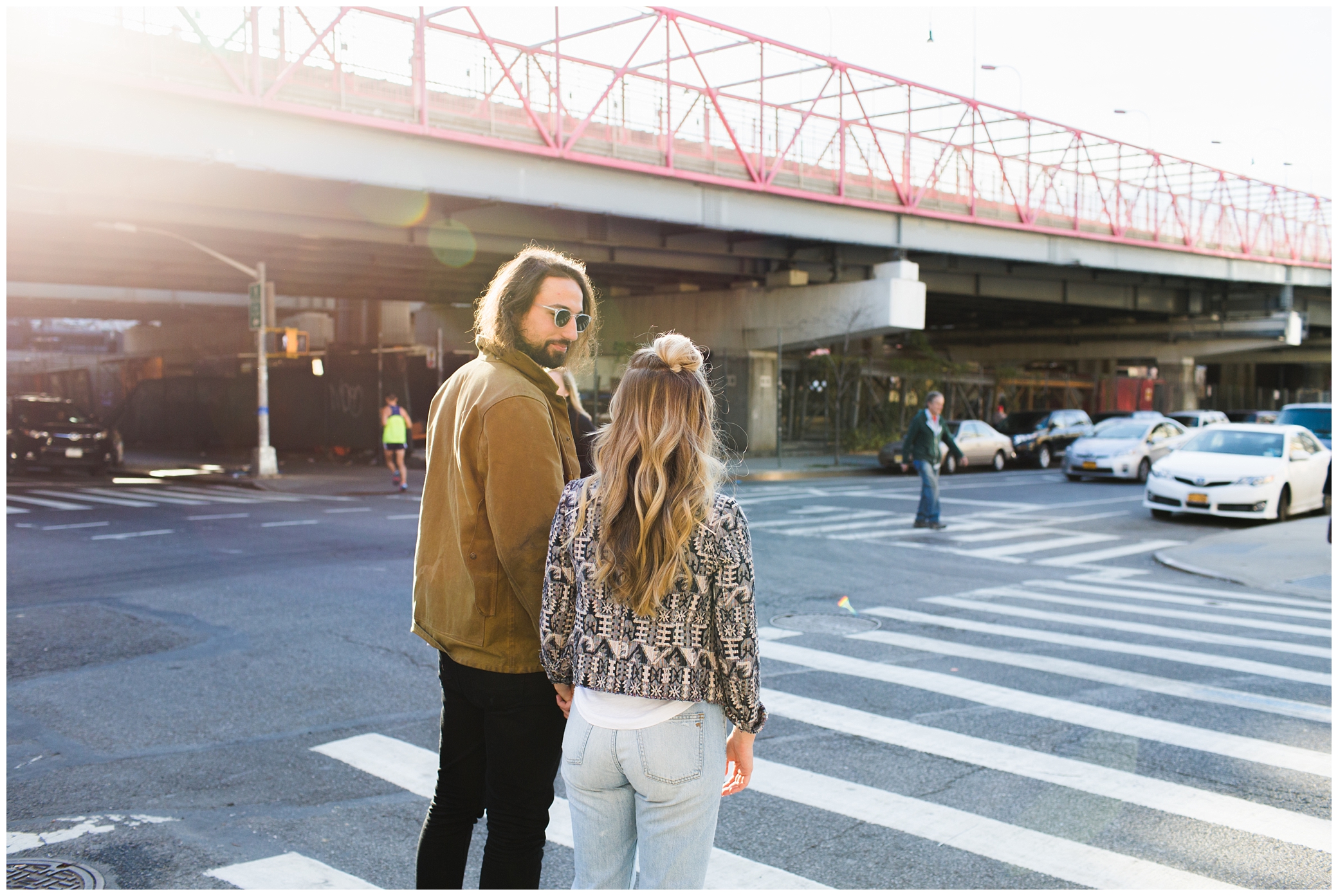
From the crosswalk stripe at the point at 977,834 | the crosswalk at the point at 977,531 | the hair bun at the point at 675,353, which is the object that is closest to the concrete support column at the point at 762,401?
the crosswalk at the point at 977,531

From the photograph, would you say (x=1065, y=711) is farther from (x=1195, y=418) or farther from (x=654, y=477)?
(x=1195, y=418)

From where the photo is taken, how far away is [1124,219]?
114ft

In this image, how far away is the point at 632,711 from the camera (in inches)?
104

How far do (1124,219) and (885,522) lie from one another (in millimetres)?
23065

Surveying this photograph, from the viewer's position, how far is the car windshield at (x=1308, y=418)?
69.9 feet

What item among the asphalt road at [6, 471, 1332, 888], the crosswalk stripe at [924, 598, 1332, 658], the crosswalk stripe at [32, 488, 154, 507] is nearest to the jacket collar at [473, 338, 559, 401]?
the asphalt road at [6, 471, 1332, 888]

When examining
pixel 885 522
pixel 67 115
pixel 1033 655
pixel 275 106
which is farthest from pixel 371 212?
pixel 1033 655

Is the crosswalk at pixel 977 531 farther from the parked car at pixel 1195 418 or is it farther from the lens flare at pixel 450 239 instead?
the parked car at pixel 1195 418

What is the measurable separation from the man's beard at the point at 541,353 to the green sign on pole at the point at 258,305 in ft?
79.3

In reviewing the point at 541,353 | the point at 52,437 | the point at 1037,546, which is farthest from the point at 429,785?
the point at 52,437

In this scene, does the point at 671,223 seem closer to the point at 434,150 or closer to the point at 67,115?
the point at 434,150

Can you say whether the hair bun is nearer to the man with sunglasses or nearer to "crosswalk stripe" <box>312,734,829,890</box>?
the man with sunglasses

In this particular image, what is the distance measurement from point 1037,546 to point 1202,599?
3856 millimetres

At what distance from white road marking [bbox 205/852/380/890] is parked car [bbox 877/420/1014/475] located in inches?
1017
